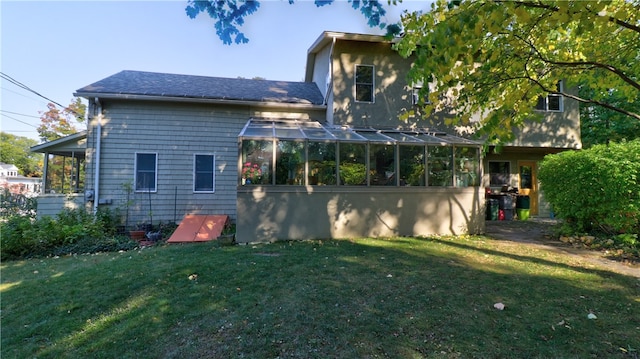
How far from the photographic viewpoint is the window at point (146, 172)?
941cm

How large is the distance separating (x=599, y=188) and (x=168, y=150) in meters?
11.9

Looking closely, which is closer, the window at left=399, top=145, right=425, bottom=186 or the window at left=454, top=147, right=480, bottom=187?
the window at left=399, top=145, right=425, bottom=186

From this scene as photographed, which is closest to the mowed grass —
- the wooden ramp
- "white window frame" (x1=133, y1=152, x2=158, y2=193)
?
the wooden ramp

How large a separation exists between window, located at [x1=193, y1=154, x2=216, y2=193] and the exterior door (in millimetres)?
12447

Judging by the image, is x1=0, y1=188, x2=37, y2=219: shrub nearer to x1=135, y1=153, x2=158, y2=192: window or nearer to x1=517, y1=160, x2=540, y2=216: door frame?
x1=135, y1=153, x2=158, y2=192: window

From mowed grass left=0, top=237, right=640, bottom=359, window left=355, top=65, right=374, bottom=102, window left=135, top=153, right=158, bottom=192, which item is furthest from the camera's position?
window left=355, top=65, right=374, bottom=102

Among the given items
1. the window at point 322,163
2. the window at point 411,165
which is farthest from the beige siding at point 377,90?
the window at point 322,163

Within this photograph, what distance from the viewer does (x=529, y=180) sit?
12430mm

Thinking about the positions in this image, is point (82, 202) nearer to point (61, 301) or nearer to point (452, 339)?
point (61, 301)

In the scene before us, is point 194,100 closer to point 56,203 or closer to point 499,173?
point 56,203

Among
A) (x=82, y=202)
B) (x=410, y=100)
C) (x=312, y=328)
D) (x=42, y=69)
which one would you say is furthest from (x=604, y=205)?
(x=42, y=69)

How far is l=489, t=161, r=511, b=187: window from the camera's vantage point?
12.3 meters

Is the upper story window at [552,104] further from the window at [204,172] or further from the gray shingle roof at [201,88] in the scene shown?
the window at [204,172]

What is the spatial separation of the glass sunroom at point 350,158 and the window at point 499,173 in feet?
15.9
